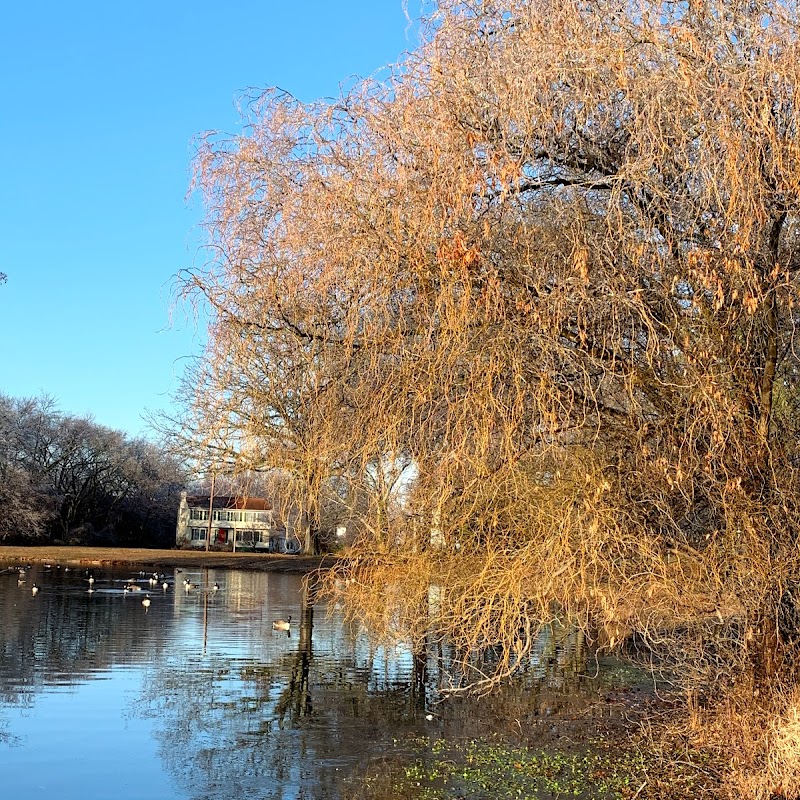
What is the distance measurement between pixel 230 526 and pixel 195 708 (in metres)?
83.4

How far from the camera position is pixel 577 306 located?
7.29m

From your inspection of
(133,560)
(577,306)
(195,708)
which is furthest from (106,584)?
(577,306)

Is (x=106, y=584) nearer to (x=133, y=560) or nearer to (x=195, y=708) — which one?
(x=133, y=560)

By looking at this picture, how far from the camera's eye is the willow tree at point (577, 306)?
285 inches

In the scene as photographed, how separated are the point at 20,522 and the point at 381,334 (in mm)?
55524

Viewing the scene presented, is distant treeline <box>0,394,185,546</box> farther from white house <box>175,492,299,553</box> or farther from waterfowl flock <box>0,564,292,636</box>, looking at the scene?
waterfowl flock <box>0,564,292,636</box>

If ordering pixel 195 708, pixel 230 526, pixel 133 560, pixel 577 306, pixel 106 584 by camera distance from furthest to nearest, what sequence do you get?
pixel 230 526
pixel 133 560
pixel 106 584
pixel 195 708
pixel 577 306

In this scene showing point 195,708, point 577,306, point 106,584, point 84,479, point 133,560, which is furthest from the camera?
point 84,479

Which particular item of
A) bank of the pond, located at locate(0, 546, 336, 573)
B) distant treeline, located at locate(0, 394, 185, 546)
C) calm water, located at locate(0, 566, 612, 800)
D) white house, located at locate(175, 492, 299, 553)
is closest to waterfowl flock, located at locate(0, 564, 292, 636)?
calm water, located at locate(0, 566, 612, 800)

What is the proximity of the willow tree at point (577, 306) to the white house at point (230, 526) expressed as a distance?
77.0 meters

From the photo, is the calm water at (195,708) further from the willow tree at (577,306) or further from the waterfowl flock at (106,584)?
the waterfowl flock at (106,584)

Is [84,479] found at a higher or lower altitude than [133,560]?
higher

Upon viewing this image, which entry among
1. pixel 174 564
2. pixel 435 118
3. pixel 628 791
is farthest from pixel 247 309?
pixel 174 564

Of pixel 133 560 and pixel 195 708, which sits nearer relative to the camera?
pixel 195 708
